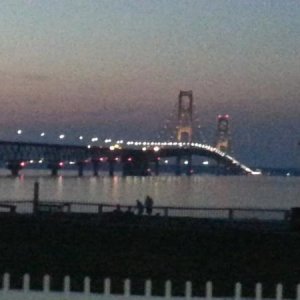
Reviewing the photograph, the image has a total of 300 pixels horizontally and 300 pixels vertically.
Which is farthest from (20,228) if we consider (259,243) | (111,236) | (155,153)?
(155,153)

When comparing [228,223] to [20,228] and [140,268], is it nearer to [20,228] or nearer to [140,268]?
[20,228]

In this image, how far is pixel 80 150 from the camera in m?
124

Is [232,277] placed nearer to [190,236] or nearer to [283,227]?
[190,236]

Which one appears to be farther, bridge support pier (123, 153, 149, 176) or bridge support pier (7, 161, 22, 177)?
bridge support pier (7, 161, 22, 177)

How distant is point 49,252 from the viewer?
67.6 feet

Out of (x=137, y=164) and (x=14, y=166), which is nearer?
(x=137, y=164)

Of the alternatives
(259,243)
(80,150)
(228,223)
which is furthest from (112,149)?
(259,243)

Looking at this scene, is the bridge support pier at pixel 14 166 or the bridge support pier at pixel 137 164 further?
the bridge support pier at pixel 14 166

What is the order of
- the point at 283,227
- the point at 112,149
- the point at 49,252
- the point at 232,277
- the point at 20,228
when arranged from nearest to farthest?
the point at 232,277
the point at 49,252
the point at 20,228
the point at 283,227
the point at 112,149

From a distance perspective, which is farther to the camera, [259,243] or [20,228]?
[20,228]

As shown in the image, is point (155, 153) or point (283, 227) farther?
point (155, 153)

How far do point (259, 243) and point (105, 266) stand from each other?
6511 mm

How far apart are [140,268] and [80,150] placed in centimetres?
10536

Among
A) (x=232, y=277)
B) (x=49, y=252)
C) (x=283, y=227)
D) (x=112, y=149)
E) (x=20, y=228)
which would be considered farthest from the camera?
(x=112, y=149)
